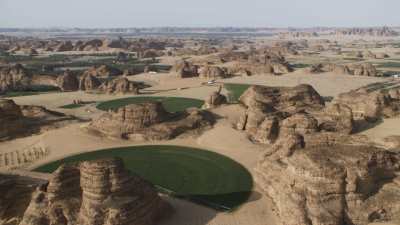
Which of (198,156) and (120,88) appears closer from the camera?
(198,156)

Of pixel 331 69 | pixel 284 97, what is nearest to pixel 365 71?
pixel 331 69

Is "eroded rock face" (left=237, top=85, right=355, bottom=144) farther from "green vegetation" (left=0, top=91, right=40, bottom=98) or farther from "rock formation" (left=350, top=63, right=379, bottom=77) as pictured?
"rock formation" (left=350, top=63, right=379, bottom=77)

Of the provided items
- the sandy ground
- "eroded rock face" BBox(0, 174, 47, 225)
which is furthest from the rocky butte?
the sandy ground

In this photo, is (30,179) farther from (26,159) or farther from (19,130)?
(19,130)

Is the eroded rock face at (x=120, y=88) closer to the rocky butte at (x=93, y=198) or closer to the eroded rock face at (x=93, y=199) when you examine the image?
the rocky butte at (x=93, y=198)

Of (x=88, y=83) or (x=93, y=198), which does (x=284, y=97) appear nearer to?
(x=93, y=198)

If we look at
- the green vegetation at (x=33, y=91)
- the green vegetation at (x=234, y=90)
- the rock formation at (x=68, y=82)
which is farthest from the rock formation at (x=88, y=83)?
the green vegetation at (x=234, y=90)

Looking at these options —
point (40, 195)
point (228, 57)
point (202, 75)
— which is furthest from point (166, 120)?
point (228, 57)
